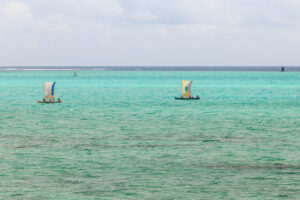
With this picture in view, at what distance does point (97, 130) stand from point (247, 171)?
13.0 meters

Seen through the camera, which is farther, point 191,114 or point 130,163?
point 191,114

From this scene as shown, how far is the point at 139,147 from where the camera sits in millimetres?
23125

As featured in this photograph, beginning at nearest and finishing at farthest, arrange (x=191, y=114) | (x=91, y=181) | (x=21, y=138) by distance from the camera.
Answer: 1. (x=91, y=181)
2. (x=21, y=138)
3. (x=191, y=114)

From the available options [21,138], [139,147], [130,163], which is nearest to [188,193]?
[130,163]

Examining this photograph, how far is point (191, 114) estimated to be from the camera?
40.7 metres

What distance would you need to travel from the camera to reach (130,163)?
62.7ft

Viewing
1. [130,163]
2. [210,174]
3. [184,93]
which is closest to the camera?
[210,174]

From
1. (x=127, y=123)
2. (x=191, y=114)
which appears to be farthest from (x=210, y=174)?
(x=191, y=114)

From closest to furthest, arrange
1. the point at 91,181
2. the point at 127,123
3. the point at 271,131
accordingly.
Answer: the point at 91,181
the point at 271,131
the point at 127,123

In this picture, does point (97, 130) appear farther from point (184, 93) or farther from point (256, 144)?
point (184, 93)

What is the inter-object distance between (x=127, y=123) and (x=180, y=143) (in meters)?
9.95

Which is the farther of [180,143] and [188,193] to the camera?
[180,143]

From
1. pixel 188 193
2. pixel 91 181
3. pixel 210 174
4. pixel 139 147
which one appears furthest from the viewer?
pixel 139 147

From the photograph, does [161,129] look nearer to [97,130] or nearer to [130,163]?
[97,130]
